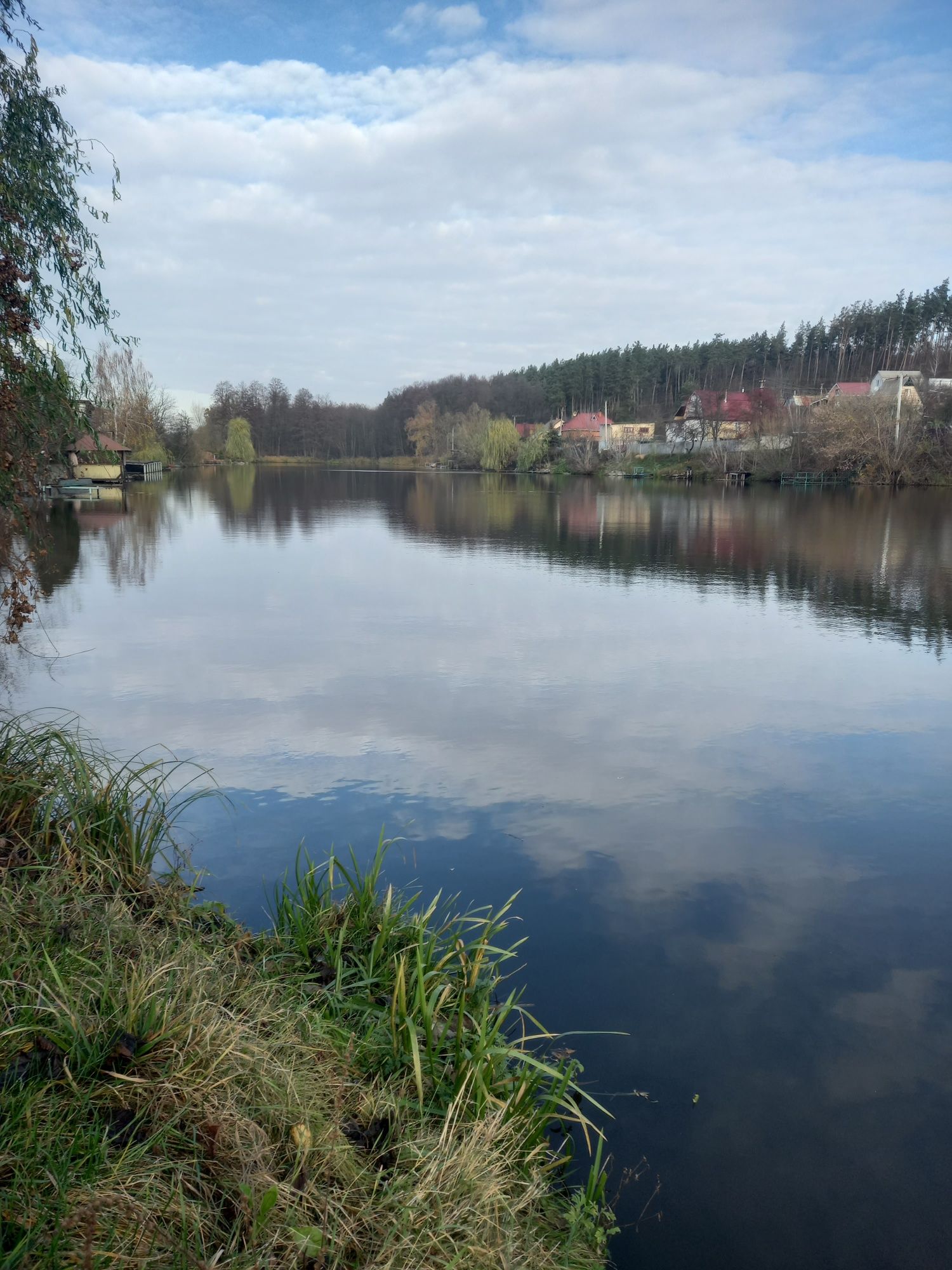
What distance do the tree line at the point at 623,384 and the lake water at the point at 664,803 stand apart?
78521 millimetres

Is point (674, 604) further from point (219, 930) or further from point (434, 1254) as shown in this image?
point (434, 1254)

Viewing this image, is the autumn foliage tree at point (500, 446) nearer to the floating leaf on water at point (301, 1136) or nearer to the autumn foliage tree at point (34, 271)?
the autumn foliage tree at point (34, 271)

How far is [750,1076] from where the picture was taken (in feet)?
14.6

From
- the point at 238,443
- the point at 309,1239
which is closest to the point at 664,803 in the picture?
the point at 309,1239

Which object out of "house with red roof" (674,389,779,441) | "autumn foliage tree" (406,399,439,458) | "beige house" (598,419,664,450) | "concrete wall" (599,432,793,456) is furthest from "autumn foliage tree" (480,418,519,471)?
"autumn foliage tree" (406,399,439,458)

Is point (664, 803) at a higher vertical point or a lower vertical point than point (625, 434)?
lower

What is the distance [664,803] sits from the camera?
25.1 feet

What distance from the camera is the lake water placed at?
13.3 feet

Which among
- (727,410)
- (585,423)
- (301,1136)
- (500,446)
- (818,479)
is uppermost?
(585,423)

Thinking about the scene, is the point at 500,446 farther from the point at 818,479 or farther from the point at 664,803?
the point at 664,803

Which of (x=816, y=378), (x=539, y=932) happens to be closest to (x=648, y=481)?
(x=816, y=378)

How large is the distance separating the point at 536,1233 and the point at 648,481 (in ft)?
211

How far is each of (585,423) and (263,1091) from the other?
10350cm

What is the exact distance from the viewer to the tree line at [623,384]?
95.8 m
